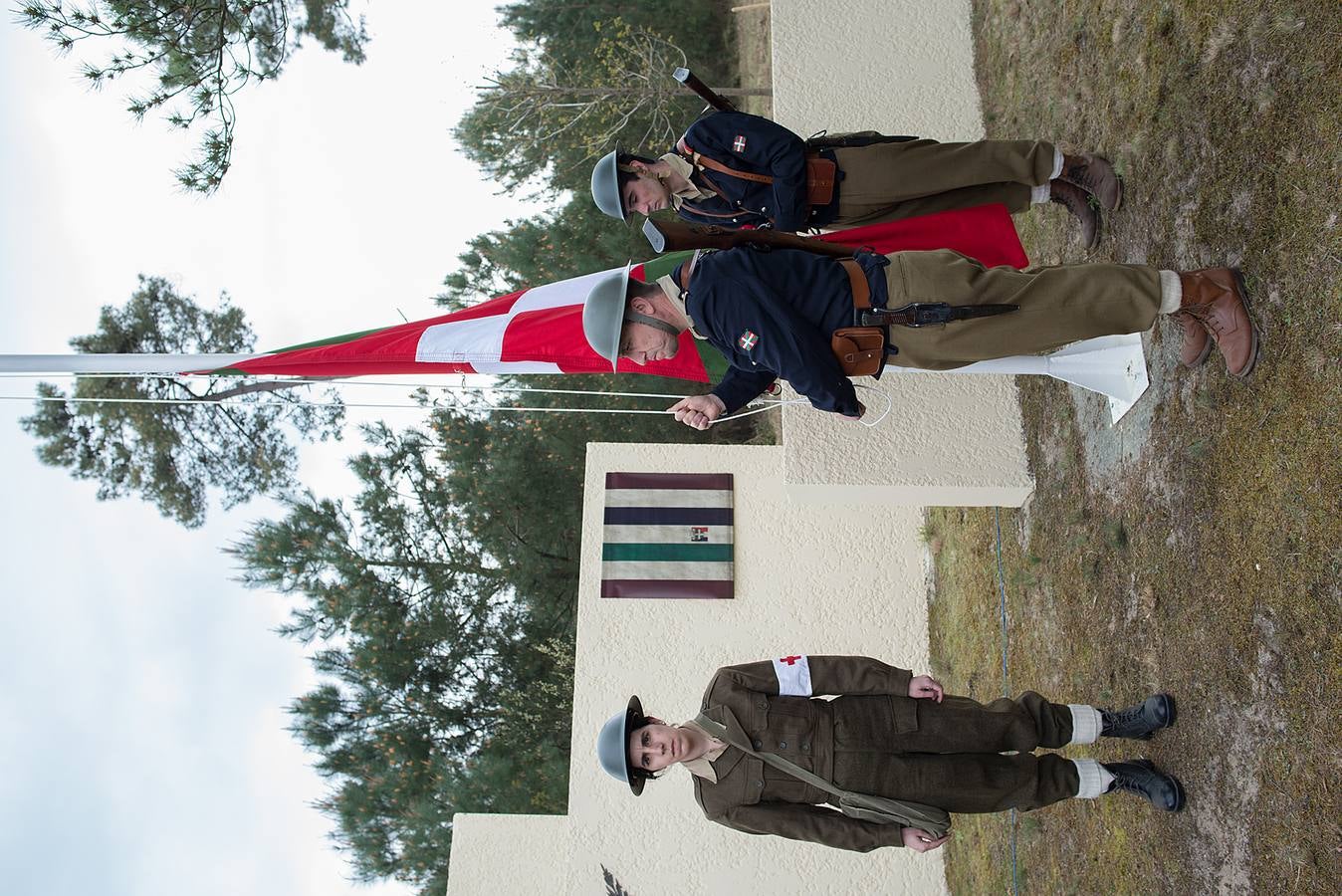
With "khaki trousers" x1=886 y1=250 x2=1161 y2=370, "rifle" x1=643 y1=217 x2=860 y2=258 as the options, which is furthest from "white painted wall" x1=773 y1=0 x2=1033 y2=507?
"khaki trousers" x1=886 y1=250 x2=1161 y2=370


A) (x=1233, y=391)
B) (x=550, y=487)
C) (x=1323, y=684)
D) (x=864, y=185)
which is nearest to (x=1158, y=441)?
(x=1233, y=391)

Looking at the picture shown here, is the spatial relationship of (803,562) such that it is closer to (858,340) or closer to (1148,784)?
(1148,784)

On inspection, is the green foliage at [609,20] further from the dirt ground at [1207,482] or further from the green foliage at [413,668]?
the dirt ground at [1207,482]

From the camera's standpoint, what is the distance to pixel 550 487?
43.6 ft

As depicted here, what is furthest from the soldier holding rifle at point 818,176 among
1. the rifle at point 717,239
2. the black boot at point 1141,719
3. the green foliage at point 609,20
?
the green foliage at point 609,20

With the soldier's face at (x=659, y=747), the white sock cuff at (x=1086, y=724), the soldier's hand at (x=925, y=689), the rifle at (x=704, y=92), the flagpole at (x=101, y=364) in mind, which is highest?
the rifle at (x=704, y=92)

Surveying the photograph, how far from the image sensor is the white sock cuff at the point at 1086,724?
151 inches

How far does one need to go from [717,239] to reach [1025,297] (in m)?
1.11

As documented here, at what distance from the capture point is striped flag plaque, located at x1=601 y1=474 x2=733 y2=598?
6.57m

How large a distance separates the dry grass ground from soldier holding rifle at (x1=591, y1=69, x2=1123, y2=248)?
1.34 ft

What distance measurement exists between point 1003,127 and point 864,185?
2168 mm

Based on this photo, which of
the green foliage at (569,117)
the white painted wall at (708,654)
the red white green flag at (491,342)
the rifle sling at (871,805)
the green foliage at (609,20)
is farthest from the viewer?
the green foliage at (609,20)

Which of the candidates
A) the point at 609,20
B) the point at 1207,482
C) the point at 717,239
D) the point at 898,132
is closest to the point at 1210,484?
the point at 1207,482

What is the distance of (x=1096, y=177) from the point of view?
4.15 meters
